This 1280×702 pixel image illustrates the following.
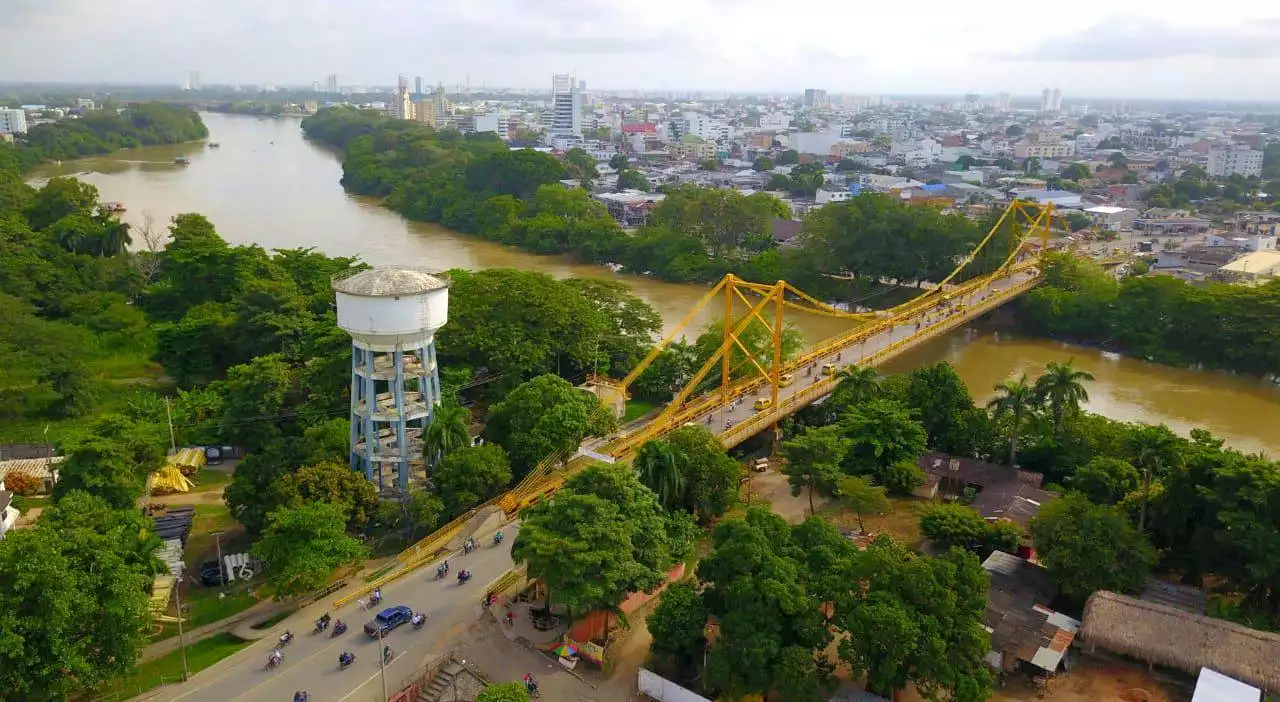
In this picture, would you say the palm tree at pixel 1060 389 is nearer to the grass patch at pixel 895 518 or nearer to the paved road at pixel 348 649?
the grass patch at pixel 895 518

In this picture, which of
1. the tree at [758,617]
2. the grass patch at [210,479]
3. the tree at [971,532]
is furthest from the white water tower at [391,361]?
the tree at [971,532]

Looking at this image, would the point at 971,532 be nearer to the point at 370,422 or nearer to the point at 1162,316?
the point at 370,422

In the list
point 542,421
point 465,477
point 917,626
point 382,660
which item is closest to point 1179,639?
point 917,626

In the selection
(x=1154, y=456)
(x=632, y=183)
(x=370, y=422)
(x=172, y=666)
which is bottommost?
(x=172, y=666)

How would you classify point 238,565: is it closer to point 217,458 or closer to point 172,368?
point 217,458

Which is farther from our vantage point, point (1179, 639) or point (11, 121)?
point (11, 121)

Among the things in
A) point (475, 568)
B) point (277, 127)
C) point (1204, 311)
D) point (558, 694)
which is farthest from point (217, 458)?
point (277, 127)

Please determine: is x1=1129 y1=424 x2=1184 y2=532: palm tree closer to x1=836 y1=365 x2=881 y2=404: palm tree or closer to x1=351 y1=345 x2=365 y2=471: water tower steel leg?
x1=836 y1=365 x2=881 y2=404: palm tree
